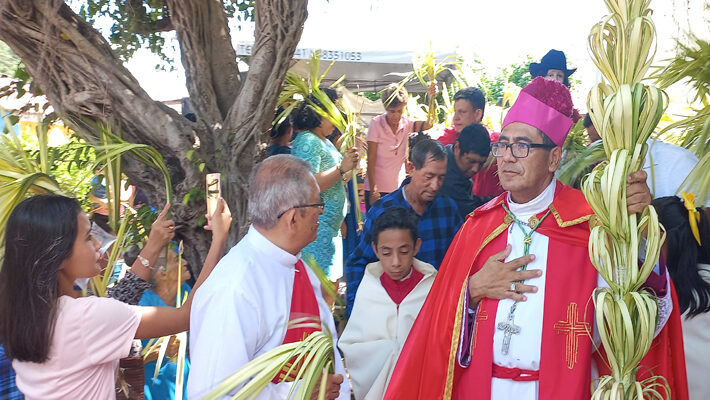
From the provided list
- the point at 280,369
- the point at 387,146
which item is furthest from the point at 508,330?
the point at 387,146

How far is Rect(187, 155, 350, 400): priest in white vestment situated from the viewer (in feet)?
8.02

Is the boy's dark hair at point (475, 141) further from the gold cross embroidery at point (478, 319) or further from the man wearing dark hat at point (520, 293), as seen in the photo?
the gold cross embroidery at point (478, 319)

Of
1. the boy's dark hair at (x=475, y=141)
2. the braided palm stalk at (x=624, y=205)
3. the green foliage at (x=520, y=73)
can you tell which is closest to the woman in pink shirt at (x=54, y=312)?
the braided palm stalk at (x=624, y=205)

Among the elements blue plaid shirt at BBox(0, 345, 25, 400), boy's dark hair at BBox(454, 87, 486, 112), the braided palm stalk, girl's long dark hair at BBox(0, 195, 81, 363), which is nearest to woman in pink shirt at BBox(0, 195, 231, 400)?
girl's long dark hair at BBox(0, 195, 81, 363)

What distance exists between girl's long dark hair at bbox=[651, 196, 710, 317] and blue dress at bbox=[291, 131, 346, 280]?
2.66m

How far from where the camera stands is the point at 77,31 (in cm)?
385

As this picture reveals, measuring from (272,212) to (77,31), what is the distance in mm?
1895

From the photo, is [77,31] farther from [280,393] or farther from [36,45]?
[280,393]

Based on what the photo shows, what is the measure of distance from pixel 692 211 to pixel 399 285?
5.13 feet

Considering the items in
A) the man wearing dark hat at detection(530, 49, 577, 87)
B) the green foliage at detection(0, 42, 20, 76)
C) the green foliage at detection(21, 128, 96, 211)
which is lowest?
the green foliage at detection(21, 128, 96, 211)

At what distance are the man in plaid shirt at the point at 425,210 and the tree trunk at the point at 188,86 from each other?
0.74 meters

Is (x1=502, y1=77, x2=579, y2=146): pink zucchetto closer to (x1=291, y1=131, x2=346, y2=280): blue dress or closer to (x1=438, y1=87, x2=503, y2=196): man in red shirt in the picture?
(x1=291, y1=131, x2=346, y2=280): blue dress

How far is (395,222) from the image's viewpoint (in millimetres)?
3863

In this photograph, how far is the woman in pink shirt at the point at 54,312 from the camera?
2.65 metres
